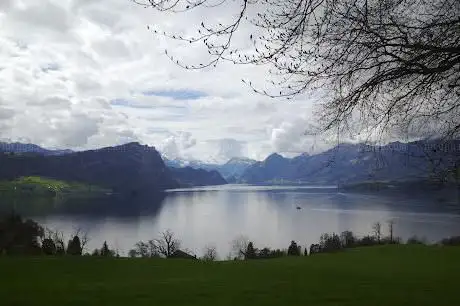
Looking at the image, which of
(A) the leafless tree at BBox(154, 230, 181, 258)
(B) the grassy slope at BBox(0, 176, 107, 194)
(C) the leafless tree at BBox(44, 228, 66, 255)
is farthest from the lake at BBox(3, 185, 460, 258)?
(B) the grassy slope at BBox(0, 176, 107, 194)

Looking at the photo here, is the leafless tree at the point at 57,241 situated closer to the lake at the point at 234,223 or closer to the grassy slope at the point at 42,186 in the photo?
the lake at the point at 234,223

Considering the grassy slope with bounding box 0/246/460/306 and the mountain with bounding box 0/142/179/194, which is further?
the mountain with bounding box 0/142/179/194

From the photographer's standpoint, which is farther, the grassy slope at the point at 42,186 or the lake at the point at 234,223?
the grassy slope at the point at 42,186

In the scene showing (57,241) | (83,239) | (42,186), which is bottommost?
(83,239)

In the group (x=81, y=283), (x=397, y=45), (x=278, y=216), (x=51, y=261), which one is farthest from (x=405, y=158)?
(x=278, y=216)

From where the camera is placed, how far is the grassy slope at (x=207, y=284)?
20.5ft

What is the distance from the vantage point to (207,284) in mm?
7582

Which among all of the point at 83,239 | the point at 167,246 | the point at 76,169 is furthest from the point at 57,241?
the point at 76,169

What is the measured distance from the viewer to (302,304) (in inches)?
239

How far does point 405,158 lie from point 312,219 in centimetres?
8217

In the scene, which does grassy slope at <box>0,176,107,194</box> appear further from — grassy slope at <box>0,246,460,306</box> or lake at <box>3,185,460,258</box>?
grassy slope at <box>0,246,460,306</box>

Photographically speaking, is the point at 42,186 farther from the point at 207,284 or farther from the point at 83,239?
the point at 207,284

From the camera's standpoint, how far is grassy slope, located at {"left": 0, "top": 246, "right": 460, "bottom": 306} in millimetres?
6250

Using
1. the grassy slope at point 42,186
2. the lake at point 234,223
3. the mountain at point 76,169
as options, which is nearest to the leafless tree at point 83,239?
the lake at point 234,223
